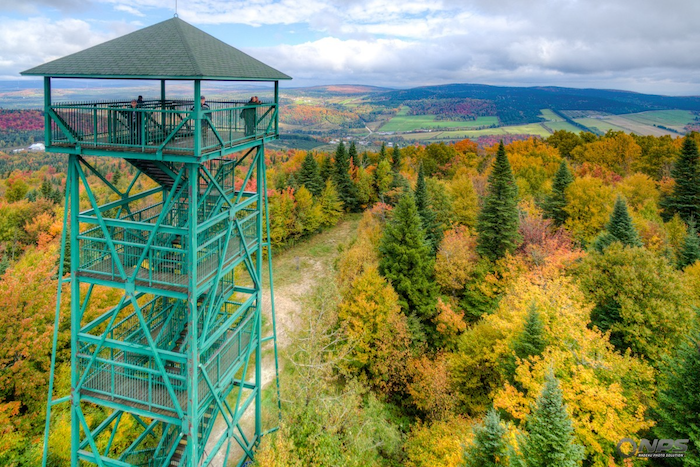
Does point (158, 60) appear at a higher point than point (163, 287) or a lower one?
higher

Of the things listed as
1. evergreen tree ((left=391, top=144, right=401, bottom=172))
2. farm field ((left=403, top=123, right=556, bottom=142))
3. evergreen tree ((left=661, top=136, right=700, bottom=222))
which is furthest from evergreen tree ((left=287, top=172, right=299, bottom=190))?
farm field ((left=403, top=123, right=556, bottom=142))

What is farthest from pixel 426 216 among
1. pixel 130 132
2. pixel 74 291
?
pixel 74 291

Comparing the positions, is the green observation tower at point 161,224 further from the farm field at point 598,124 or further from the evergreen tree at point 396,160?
the farm field at point 598,124

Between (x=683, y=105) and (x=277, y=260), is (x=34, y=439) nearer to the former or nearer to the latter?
(x=277, y=260)

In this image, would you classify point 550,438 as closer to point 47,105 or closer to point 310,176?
point 47,105

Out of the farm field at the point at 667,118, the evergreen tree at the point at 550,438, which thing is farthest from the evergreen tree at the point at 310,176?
the farm field at the point at 667,118

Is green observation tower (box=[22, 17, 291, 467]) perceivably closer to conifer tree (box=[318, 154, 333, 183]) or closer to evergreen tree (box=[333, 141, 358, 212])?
conifer tree (box=[318, 154, 333, 183])

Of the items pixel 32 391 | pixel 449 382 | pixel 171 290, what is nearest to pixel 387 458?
pixel 449 382
